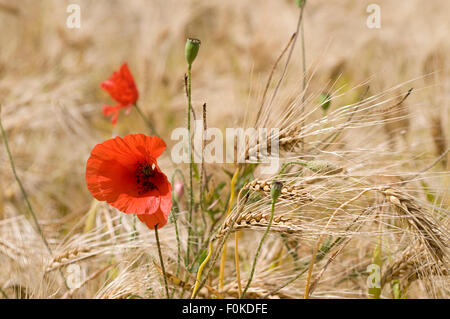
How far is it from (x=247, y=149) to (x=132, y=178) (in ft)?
0.73

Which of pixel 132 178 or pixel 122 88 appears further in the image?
pixel 122 88

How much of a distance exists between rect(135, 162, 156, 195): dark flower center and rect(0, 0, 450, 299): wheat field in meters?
0.10

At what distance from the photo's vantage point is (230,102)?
6.13 feet

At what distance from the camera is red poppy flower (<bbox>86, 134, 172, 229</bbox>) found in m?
0.84

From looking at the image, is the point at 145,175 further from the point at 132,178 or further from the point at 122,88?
the point at 122,88

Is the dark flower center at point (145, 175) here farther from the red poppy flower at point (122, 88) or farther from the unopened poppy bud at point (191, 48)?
the red poppy flower at point (122, 88)

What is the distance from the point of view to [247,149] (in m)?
0.91

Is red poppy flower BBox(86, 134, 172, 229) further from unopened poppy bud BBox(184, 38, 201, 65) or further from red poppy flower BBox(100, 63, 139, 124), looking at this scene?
red poppy flower BBox(100, 63, 139, 124)

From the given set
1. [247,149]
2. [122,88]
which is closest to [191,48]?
[247,149]

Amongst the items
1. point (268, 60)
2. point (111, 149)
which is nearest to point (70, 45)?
point (268, 60)

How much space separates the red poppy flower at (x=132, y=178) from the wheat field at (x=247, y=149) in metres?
0.10

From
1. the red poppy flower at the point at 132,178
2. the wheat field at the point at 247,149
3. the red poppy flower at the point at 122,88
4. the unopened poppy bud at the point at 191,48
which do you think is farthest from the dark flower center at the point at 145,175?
the red poppy flower at the point at 122,88

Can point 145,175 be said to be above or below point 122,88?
below

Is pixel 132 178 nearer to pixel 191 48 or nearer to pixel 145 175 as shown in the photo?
pixel 145 175
